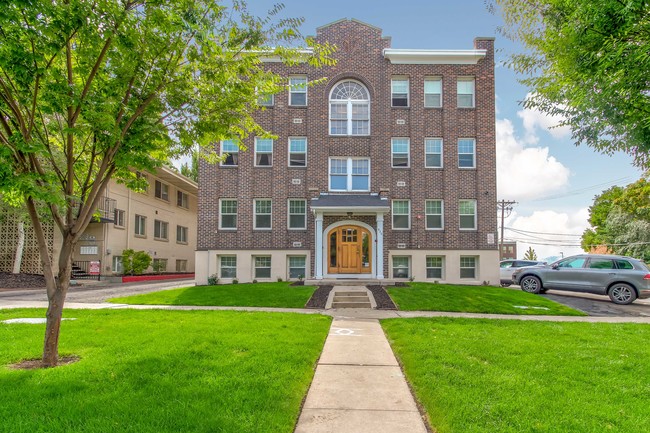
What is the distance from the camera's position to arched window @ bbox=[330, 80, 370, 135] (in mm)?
18891

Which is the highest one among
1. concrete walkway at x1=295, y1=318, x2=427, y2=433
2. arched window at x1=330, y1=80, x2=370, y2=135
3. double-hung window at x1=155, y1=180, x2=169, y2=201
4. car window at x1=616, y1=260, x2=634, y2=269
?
arched window at x1=330, y1=80, x2=370, y2=135

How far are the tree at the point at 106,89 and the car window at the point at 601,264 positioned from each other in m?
→ 13.1

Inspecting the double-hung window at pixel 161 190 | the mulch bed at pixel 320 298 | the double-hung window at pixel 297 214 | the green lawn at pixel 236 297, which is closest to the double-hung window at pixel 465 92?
the double-hung window at pixel 297 214

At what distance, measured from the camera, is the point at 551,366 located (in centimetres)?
514

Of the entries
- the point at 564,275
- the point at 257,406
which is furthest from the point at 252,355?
the point at 564,275

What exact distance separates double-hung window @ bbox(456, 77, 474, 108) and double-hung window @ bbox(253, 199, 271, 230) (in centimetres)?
1044

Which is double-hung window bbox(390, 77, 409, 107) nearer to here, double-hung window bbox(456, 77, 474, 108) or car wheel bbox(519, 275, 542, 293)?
double-hung window bbox(456, 77, 474, 108)

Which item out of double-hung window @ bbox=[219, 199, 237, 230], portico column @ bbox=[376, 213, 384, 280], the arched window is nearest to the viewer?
portico column @ bbox=[376, 213, 384, 280]

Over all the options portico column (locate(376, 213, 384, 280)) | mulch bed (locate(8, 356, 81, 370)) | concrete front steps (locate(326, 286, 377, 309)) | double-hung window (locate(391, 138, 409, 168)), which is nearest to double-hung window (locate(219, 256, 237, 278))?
concrete front steps (locate(326, 286, 377, 309))

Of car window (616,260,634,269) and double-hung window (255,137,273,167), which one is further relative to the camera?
double-hung window (255,137,273,167)

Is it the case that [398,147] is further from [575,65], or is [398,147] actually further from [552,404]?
[552,404]

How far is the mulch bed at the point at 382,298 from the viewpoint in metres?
11.7

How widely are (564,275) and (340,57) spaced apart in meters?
13.6

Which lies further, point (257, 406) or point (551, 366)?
point (551, 366)
